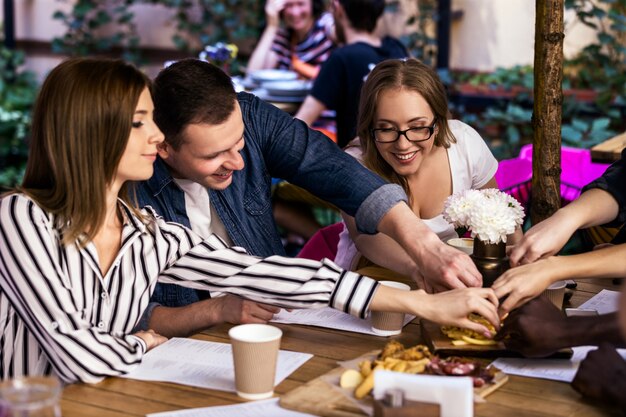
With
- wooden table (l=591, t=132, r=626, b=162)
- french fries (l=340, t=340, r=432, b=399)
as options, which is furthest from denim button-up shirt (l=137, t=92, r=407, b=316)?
wooden table (l=591, t=132, r=626, b=162)

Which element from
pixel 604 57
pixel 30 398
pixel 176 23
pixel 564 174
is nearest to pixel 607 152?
pixel 564 174

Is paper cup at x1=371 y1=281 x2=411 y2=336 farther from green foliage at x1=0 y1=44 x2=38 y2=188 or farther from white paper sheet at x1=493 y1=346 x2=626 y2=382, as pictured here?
green foliage at x1=0 y1=44 x2=38 y2=188

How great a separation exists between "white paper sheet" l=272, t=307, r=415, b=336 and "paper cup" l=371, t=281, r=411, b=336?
0.06 ft

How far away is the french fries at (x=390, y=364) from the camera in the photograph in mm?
1662

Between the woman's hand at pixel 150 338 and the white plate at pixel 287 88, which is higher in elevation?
the white plate at pixel 287 88

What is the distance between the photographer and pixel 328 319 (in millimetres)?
2217

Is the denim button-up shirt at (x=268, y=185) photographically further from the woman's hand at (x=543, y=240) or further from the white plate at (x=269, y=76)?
the white plate at (x=269, y=76)

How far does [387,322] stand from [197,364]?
1.48 ft

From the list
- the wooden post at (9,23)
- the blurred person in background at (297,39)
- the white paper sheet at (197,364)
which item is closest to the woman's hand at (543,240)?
the white paper sheet at (197,364)

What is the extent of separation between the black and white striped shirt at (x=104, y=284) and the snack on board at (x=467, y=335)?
19cm

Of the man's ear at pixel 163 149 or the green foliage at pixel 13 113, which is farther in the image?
the green foliage at pixel 13 113

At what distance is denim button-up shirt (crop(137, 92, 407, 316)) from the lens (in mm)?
2514

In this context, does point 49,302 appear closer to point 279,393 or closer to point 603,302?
point 279,393

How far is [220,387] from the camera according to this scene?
5.83ft
